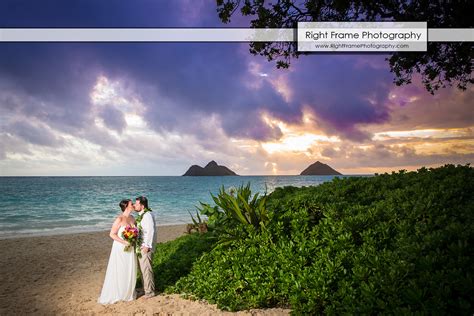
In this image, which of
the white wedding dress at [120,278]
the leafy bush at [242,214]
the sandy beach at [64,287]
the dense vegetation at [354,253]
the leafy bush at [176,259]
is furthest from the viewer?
the leafy bush at [176,259]

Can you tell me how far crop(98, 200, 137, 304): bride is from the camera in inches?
277

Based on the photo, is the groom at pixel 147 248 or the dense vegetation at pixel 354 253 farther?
the groom at pixel 147 248

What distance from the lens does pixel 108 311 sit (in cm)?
657

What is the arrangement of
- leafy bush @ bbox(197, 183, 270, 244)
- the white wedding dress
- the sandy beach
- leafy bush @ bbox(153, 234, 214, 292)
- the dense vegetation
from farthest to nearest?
leafy bush @ bbox(153, 234, 214, 292) < leafy bush @ bbox(197, 183, 270, 244) < the white wedding dress < the sandy beach < the dense vegetation

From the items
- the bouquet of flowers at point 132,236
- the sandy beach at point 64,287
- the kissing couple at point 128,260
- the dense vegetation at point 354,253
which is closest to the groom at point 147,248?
the kissing couple at point 128,260

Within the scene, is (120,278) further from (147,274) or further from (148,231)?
→ (148,231)

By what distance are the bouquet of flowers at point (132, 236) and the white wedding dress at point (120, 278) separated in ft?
0.32

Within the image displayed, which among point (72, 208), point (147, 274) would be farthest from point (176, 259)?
point (72, 208)

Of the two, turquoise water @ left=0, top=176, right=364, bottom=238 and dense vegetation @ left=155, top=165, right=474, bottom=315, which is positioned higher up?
dense vegetation @ left=155, top=165, right=474, bottom=315

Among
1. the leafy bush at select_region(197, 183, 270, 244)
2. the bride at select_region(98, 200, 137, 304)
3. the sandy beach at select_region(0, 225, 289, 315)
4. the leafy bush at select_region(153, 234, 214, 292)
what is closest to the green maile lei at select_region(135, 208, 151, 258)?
the bride at select_region(98, 200, 137, 304)

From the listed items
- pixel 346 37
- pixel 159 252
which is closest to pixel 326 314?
pixel 346 37

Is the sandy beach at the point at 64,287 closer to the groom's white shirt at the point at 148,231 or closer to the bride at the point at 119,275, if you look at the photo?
the bride at the point at 119,275

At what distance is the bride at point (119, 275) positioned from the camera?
7047mm

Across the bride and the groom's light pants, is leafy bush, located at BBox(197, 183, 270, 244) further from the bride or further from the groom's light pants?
the bride
